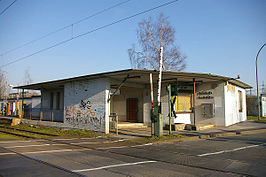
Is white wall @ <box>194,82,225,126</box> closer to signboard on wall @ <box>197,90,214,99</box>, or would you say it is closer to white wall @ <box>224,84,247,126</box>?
signboard on wall @ <box>197,90,214,99</box>

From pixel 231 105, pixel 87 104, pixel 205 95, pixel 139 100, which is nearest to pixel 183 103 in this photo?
pixel 205 95

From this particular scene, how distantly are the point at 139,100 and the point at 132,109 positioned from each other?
128 cm

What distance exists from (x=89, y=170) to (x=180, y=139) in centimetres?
736

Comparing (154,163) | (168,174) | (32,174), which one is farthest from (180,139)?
(32,174)

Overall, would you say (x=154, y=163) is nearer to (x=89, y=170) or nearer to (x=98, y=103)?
(x=89, y=170)

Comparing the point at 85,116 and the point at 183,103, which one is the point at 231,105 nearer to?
the point at 183,103

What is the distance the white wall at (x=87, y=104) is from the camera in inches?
624

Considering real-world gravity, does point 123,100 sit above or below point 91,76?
below

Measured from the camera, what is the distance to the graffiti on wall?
16047 millimetres

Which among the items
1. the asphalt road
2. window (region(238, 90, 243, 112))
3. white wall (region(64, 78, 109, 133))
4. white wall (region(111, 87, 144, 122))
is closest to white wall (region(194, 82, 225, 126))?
white wall (region(111, 87, 144, 122))

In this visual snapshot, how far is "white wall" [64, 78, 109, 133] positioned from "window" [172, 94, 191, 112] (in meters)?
6.77

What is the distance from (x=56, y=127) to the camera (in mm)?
20250

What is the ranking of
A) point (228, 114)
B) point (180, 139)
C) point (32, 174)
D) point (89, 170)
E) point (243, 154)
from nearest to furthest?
point (32, 174), point (89, 170), point (243, 154), point (180, 139), point (228, 114)

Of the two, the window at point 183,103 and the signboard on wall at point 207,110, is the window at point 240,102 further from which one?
the window at point 183,103
